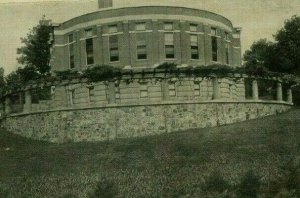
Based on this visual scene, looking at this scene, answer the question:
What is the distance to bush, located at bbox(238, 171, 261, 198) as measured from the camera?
54.5ft

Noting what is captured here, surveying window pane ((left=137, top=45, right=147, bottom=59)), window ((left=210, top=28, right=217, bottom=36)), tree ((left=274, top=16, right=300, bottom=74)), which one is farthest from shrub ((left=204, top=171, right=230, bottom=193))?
tree ((left=274, top=16, right=300, bottom=74))

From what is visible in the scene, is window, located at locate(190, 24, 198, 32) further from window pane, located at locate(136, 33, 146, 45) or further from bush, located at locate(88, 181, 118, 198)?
bush, located at locate(88, 181, 118, 198)

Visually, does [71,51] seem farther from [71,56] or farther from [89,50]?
[89,50]

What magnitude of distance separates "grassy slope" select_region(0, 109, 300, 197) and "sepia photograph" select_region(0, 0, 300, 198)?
53 millimetres

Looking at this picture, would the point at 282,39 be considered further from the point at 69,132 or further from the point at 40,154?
the point at 40,154

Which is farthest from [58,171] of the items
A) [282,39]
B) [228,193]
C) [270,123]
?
[282,39]

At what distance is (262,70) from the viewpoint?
34.1 m

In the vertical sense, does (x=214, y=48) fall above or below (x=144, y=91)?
above

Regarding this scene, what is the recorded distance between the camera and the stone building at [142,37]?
39.8 m

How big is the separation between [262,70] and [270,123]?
267 inches

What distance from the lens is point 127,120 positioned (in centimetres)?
2947

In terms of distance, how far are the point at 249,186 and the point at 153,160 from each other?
243 inches

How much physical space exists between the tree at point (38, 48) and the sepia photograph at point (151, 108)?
0.11 m

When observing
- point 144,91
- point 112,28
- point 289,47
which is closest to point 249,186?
point 144,91
